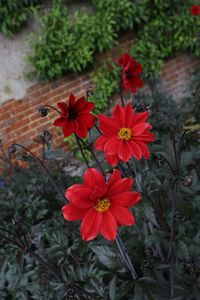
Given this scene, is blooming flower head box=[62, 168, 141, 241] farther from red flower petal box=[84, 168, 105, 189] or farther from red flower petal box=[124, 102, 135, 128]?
red flower petal box=[124, 102, 135, 128]

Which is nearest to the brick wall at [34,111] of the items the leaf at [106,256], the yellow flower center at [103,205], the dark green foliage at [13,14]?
the dark green foliage at [13,14]

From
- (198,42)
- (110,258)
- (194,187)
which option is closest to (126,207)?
(110,258)

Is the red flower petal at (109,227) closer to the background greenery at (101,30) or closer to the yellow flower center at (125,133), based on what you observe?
the yellow flower center at (125,133)

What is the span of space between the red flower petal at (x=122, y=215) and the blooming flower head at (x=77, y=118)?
0.34 metres

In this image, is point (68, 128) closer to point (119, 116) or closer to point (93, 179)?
point (119, 116)

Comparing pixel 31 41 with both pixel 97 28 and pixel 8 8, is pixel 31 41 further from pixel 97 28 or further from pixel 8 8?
pixel 97 28

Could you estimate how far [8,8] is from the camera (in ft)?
12.8

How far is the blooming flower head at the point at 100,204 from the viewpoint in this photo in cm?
131

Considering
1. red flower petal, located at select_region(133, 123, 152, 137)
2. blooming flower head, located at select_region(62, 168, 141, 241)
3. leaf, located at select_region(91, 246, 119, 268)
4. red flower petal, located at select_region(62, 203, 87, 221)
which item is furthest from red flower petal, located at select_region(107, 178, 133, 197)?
leaf, located at select_region(91, 246, 119, 268)

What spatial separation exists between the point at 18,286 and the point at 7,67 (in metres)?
2.26

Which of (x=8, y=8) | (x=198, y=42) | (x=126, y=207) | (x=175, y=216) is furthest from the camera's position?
(x=198, y=42)

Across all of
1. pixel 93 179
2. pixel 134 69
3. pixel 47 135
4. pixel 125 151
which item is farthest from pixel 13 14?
pixel 93 179

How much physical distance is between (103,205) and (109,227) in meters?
0.07

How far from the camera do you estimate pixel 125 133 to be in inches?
60.0
